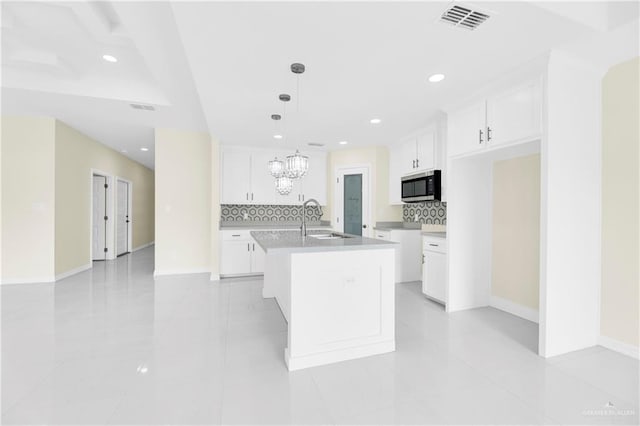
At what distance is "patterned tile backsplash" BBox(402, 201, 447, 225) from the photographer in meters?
4.45

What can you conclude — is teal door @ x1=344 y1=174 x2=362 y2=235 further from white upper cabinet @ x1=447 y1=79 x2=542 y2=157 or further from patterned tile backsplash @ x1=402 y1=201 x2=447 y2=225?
white upper cabinet @ x1=447 y1=79 x2=542 y2=157

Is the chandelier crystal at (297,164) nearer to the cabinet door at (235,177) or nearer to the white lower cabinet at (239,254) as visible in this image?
the white lower cabinet at (239,254)

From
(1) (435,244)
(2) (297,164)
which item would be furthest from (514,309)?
(2) (297,164)

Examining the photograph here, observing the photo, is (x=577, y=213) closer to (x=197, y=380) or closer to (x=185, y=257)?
(x=197, y=380)

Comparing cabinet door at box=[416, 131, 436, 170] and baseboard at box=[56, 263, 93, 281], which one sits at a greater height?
cabinet door at box=[416, 131, 436, 170]

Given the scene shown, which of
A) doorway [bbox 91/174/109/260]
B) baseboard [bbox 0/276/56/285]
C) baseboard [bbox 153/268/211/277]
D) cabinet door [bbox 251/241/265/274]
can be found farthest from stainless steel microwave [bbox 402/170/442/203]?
doorway [bbox 91/174/109/260]

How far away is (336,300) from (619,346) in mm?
2350

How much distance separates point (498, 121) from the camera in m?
2.68

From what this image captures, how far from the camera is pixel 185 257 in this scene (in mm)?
5199

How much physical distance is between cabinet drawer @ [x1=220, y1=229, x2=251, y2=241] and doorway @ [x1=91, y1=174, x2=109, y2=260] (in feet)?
12.1

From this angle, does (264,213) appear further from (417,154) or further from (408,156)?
(417,154)

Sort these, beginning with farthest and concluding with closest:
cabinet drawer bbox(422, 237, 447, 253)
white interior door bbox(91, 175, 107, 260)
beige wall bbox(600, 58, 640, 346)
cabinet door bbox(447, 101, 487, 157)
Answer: white interior door bbox(91, 175, 107, 260)
cabinet drawer bbox(422, 237, 447, 253)
cabinet door bbox(447, 101, 487, 157)
beige wall bbox(600, 58, 640, 346)

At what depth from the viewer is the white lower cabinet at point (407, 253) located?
463 centimetres

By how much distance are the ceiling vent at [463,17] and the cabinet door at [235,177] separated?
412 cm
